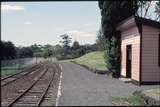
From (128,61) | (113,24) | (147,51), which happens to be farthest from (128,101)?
(113,24)

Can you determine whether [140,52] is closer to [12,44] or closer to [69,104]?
[69,104]

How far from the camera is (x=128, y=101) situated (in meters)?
16.5

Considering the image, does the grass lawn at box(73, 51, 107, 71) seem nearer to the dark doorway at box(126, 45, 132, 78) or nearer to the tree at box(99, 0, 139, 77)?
the tree at box(99, 0, 139, 77)

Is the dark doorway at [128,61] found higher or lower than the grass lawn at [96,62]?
higher

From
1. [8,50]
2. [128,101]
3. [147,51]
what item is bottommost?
[128,101]

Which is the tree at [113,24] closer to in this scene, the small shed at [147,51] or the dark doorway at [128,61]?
the dark doorway at [128,61]

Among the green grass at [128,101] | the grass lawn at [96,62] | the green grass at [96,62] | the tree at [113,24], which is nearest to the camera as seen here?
the green grass at [128,101]

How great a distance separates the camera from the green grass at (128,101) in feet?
51.4

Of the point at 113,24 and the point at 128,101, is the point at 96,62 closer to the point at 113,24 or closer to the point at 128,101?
the point at 113,24

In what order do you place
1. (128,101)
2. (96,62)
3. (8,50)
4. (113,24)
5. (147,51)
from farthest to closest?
(8,50), (96,62), (113,24), (147,51), (128,101)

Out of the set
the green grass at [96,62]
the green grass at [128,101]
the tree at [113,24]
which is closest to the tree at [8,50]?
the green grass at [96,62]

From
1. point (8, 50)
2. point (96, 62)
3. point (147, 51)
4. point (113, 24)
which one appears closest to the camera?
point (147, 51)

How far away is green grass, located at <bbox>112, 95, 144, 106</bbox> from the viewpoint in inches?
617

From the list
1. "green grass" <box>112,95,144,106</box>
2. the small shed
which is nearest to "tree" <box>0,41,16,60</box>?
the small shed
